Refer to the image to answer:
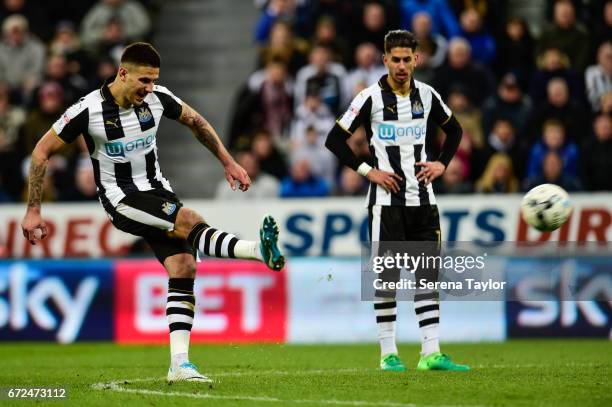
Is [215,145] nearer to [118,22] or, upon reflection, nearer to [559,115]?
[559,115]

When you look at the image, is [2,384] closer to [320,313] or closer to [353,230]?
[320,313]

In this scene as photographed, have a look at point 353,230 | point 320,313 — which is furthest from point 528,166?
point 320,313

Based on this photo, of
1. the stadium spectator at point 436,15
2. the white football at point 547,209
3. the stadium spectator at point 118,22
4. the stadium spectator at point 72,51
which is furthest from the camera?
the stadium spectator at point 118,22

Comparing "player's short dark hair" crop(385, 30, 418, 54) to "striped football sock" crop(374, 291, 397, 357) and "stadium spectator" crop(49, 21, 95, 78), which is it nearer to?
"striped football sock" crop(374, 291, 397, 357)

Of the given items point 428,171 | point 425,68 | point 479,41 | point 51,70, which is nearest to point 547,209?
point 428,171

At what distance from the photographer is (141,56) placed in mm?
8344

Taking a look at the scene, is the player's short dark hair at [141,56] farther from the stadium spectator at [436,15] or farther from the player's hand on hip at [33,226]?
the stadium spectator at [436,15]

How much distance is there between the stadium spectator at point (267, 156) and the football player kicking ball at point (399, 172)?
6.41 meters

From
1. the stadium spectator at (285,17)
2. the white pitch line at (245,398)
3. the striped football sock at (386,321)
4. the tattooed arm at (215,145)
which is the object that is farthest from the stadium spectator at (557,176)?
the white pitch line at (245,398)

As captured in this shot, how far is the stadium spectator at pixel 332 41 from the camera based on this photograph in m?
16.7

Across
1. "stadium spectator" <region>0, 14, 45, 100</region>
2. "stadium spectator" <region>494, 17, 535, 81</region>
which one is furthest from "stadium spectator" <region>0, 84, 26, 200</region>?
"stadium spectator" <region>494, 17, 535, 81</region>

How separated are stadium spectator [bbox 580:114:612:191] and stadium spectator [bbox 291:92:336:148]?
3310 millimetres

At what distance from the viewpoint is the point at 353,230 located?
47.5ft

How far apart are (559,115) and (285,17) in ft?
14.5
